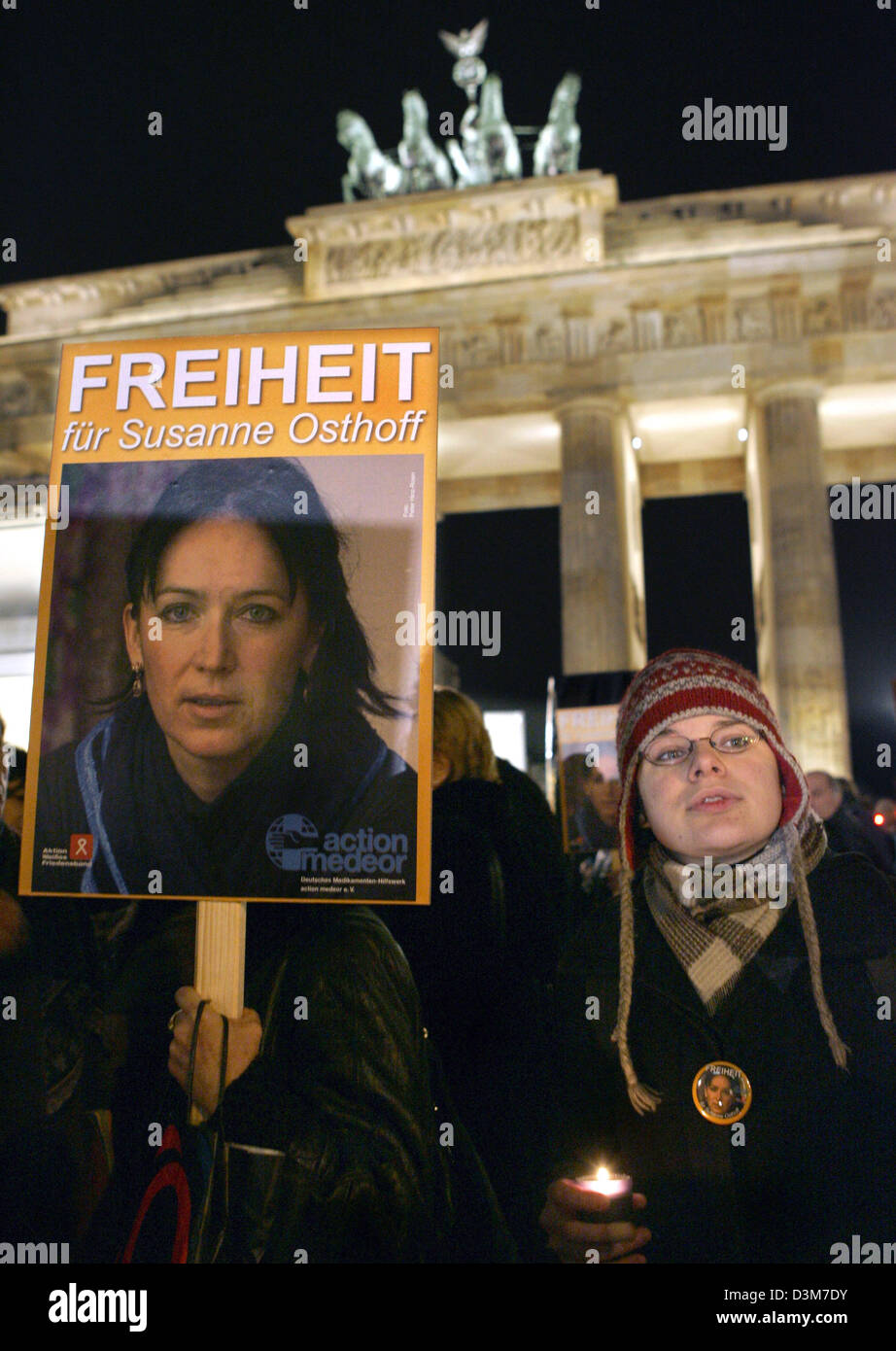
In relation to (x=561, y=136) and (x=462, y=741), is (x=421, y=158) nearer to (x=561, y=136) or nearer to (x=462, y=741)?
(x=561, y=136)

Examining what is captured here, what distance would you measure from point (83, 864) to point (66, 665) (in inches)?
25.8

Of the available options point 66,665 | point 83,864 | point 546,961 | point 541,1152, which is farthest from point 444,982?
point 66,665

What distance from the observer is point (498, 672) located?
3644 cm

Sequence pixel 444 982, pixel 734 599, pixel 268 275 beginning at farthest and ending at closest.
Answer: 1. pixel 734 599
2. pixel 268 275
3. pixel 444 982

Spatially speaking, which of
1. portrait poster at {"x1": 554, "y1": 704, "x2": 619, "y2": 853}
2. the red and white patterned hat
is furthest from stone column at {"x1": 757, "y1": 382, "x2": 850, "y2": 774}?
the red and white patterned hat

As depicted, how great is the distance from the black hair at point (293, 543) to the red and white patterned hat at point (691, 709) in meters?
0.75

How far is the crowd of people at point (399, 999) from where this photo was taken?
3.02 metres

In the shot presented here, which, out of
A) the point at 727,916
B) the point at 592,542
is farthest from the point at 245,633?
the point at 592,542

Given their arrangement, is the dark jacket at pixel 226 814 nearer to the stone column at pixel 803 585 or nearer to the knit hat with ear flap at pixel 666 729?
the knit hat with ear flap at pixel 666 729

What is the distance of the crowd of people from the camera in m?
3.02

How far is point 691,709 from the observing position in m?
3.23

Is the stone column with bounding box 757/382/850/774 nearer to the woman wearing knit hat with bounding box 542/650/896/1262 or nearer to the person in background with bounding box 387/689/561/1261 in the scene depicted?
the person in background with bounding box 387/689/561/1261

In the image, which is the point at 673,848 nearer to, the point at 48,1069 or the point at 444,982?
the point at 444,982

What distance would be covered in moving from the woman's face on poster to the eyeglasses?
3.82 feet
